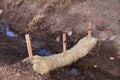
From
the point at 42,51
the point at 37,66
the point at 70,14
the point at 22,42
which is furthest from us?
the point at 70,14

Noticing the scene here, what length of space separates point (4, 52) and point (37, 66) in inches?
108

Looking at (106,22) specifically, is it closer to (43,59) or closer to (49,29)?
(49,29)

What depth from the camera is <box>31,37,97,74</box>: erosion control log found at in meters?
10.0

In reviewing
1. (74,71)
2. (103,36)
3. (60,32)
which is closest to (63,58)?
(74,71)

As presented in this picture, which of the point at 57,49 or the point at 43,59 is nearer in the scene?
the point at 43,59

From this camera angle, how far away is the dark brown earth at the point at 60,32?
1053 cm

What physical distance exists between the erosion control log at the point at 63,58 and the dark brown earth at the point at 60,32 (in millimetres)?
228

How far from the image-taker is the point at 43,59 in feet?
33.8

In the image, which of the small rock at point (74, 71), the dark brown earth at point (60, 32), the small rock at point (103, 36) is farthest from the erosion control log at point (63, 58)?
the small rock at point (103, 36)

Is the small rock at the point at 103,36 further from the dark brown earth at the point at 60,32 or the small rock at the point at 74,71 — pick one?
the small rock at the point at 74,71

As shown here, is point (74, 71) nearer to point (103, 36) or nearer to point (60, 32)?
point (103, 36)

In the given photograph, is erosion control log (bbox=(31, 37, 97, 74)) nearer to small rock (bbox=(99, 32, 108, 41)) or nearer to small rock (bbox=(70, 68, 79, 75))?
small rock (bbox=(70, 68, 79, 75))

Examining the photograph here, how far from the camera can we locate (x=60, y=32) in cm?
1398

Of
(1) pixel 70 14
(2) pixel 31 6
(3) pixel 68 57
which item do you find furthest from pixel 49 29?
(3) pixel 68 57
